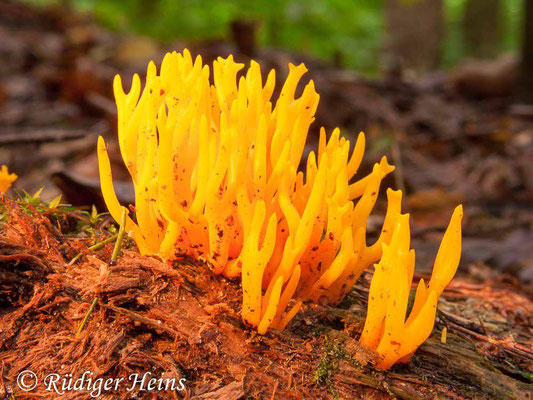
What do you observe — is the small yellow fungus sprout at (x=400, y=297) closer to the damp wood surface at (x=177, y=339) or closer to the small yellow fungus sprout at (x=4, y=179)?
the damp wood surface at (x=177, y=339)

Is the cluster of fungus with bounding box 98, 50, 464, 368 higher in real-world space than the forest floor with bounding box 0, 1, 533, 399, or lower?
higher

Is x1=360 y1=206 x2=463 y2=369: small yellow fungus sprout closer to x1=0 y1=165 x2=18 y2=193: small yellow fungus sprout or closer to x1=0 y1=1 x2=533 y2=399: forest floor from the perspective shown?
x1=0 y1=1 x2=533 y2=399: forest floor

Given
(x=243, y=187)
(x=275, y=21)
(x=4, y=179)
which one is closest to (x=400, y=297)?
(x=243, y=187)

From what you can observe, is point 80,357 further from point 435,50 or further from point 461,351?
point 435,50

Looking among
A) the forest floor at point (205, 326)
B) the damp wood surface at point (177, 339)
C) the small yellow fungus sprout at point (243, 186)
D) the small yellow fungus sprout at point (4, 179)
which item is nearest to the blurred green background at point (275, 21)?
the forest floor at point (205, 326)

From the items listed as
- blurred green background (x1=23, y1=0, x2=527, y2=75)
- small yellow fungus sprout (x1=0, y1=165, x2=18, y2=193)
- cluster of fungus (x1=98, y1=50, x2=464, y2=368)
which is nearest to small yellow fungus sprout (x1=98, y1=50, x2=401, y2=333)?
cluster of fungus (x1=98, y1=50, x2=464, y2=368)

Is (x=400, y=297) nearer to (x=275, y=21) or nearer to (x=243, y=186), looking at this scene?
(x=243, y=186)
